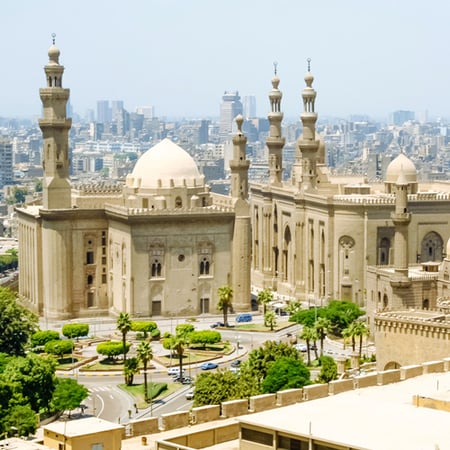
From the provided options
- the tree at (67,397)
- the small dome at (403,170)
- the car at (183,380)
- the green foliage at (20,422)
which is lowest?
the car at (183,380)

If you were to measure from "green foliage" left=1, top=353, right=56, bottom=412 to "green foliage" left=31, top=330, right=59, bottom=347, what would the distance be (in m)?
17.0

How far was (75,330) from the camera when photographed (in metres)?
77.8

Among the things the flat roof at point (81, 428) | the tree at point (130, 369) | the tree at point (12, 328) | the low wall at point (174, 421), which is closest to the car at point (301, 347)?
the tree at point (130, 369)

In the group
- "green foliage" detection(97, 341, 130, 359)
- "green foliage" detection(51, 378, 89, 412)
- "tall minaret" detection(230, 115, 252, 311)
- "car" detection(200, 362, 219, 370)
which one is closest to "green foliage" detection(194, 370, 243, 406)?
"green foliage" detection(51, 378, 89, 412)

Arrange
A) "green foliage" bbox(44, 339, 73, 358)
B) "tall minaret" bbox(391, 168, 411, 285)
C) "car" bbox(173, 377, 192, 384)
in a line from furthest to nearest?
"green foliage" bbox(44, 339, 73, 358)
"tall minaret" bbox(391, 168, 411, 285)
"car" bbox(173, 377, 192, 384)

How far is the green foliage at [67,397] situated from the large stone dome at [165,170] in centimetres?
2997

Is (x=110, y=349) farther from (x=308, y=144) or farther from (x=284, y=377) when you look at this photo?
(x=308, y=144)

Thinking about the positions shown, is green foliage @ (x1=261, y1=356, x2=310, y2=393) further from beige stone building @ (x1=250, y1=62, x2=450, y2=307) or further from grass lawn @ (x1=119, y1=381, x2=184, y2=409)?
beige stone building @ (x1=250, y1=62, x2=450, y2=307)

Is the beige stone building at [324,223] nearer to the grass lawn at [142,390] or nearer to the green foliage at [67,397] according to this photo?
the grass lawn at [142,390]

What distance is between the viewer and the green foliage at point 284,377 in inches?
2156

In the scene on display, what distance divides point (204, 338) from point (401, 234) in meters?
14.3

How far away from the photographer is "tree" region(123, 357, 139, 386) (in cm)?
6388

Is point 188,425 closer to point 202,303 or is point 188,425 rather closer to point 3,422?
point 3,422

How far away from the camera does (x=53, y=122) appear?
84.2m
